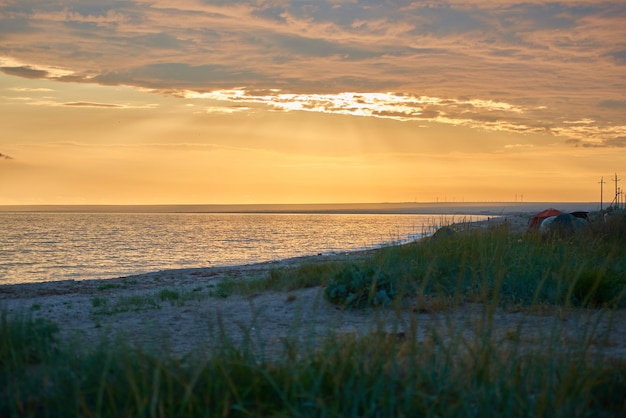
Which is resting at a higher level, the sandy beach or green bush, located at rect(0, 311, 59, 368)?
green bush, located at rect(0, 311, 59, 368)

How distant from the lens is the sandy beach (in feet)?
17.6

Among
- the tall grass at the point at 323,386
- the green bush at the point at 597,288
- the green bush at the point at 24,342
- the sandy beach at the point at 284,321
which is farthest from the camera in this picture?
Answer: the green bush at the point at 597,288

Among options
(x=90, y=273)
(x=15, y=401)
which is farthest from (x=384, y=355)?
(x=90, y=273)

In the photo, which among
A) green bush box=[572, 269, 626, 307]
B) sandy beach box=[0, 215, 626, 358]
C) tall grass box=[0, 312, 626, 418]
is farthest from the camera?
green bush box=[572, 269, 626, 307]

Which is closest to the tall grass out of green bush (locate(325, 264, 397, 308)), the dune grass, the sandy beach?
the dune grass

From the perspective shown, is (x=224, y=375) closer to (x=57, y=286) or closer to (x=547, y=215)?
(x=57, y=286)

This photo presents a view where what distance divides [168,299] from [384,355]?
797 cm

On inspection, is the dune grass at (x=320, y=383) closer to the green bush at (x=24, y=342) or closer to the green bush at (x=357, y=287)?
the green bush at (x=24, y=342)

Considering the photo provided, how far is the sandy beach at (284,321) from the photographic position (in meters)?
5.36

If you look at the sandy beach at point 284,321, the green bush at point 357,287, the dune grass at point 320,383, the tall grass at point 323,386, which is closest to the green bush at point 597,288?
the sandy beach at point 284,321

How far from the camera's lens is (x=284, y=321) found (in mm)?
8469

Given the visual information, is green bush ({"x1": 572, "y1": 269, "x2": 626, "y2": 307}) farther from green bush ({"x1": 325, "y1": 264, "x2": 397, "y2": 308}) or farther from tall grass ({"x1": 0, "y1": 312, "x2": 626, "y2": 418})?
tall grass ({"x1": 0, "y1": 312, "x2": 626, "y2": 418})

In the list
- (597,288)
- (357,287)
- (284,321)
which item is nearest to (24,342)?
(284,321)

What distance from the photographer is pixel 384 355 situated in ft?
15.9
